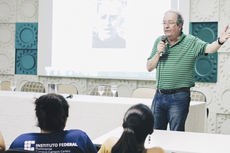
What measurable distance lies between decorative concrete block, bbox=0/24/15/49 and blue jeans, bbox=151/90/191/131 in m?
4.31

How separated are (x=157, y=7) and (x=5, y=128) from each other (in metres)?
3.26

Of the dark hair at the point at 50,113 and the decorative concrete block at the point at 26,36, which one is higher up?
the decorative concrete block at the point at 26,36

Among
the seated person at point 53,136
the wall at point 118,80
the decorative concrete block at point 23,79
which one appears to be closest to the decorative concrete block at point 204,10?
the wall at point 118,80

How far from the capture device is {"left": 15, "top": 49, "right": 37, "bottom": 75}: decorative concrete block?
19.2 feet

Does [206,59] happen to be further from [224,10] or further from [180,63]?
[180,63]

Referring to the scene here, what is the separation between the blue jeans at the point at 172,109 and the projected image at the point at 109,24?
2883mm

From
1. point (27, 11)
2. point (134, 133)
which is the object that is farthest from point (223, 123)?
point (27, 11)

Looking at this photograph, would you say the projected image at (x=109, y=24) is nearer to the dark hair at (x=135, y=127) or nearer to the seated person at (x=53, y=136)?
the seated person at (x=53, y=136)

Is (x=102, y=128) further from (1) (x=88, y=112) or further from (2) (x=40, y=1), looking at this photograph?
(2) (x=40, y=1)

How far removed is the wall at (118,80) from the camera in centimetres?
492

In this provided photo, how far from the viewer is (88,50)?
17.9ft

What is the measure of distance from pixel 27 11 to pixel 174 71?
167 inches

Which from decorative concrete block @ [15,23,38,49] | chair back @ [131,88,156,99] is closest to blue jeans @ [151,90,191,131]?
chair back @ [131,88,156,99]

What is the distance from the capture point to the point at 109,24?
5402mm
